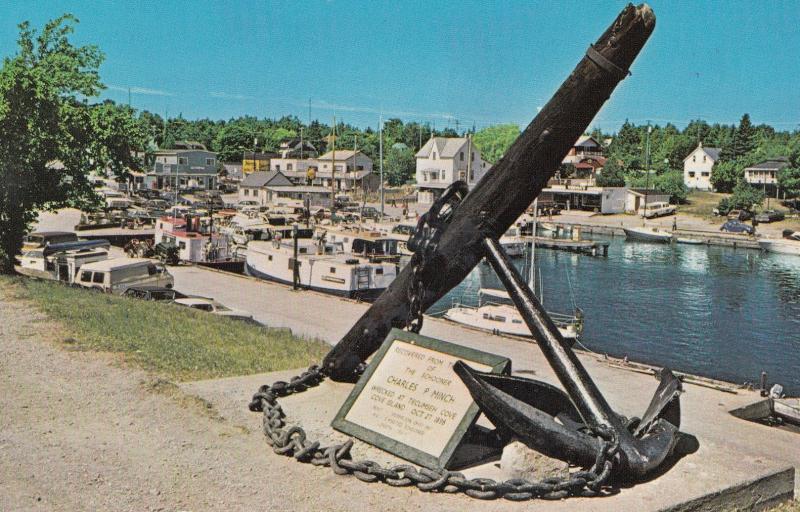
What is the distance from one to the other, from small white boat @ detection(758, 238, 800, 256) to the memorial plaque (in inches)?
2318

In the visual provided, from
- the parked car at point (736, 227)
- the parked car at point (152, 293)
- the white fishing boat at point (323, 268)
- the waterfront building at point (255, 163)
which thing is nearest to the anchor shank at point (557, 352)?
the parked car at point (152, 293)

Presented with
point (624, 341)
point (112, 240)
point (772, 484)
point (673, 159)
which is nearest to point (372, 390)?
point (772, 484)

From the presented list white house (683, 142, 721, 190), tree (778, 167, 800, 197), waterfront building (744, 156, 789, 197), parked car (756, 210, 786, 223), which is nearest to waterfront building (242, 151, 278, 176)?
white house (683, 142, 721, 190)

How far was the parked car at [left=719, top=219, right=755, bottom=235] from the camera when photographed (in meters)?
67.9

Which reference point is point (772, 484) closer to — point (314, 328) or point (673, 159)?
point (314, 328)

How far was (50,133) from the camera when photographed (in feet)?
71.2

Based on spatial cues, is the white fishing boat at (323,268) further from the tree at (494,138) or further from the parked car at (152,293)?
the tree at (494,138)

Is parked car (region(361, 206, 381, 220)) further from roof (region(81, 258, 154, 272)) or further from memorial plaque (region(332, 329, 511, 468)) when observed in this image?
memorial plaque (region(332, 329, 511, 468))

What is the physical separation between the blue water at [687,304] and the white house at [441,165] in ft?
103

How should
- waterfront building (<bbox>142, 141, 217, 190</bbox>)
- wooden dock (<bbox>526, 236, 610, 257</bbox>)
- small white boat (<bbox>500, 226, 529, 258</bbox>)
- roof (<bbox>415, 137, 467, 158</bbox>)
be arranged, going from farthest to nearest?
waterfront building (<bbox>142, 141, 217, 190</bbox>), roof (<bbox>415, 137, 467, 158</bbox>), wooden dock (<bbox>526, 236, 610, 257</bbox>), small white boat (<bbox>500, 226, 529, 258</bbox>)

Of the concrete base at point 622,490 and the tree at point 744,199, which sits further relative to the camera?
the tree at point 744,199

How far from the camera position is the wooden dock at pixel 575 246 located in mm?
60531

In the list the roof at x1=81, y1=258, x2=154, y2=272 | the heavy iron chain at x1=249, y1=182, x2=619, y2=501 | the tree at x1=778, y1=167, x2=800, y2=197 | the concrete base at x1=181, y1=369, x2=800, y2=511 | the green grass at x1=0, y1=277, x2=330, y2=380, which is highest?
the tree at x1=778, y1=167, x2=800, y2=197

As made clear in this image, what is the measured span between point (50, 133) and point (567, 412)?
18.2 metres
